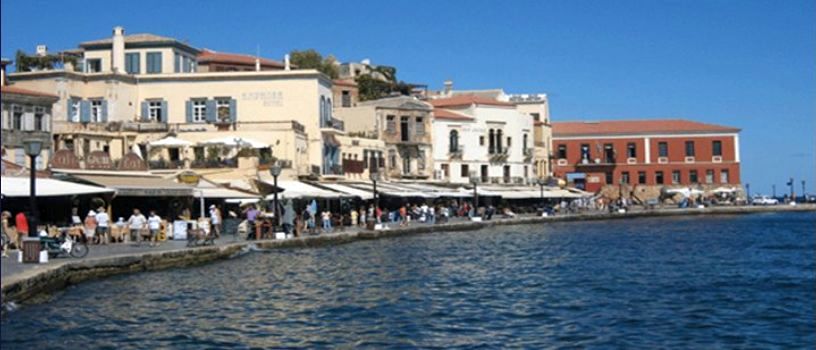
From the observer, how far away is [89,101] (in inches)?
2019

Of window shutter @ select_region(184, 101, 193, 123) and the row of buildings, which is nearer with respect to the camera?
the row of buildings

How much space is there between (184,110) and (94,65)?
271 inches

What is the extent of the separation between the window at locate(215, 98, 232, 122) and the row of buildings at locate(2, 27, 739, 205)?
0.07 m

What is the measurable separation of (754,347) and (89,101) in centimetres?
4135

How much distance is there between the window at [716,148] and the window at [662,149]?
3.89 metres

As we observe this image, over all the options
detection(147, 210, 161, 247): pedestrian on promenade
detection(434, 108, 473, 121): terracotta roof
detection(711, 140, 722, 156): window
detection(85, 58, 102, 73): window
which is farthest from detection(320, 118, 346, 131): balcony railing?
detection(711, 140, 722, 156): window

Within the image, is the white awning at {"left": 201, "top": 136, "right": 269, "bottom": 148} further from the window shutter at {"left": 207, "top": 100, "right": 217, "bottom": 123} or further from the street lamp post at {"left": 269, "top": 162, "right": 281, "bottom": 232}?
the street lamp post at {"left": 269, "top": 162, "right": 281, "bottom": 232}

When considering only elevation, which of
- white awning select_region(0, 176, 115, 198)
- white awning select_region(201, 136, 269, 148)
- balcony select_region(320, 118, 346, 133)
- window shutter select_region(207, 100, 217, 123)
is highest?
window shutter select_region(207, 100, 217, 123)

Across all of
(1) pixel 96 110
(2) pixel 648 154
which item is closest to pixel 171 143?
(1) pixel 96 110

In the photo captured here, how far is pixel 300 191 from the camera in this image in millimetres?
44906

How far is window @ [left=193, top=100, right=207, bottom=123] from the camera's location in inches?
2094

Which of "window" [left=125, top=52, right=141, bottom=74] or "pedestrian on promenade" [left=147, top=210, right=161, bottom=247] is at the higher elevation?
"window" [left=125, top=52, right=141, bottom=74]

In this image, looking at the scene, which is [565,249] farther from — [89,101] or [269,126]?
[89,101]

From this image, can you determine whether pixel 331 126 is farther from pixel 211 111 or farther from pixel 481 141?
pixel 481 141
